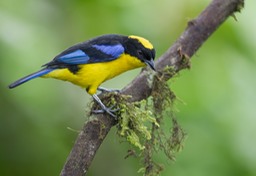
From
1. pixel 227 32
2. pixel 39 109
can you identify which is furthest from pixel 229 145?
pixel 39 109

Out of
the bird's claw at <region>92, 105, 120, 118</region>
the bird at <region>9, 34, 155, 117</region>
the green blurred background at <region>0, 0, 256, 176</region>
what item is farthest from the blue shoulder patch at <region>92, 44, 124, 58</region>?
the green blurred background at <region>0, 0, 256, 176</region>

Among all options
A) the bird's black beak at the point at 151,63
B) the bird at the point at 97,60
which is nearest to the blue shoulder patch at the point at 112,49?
the bird at the point at 97,60

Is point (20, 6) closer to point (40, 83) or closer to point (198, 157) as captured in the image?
point (40, 83)

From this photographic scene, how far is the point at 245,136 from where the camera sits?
14.4ft

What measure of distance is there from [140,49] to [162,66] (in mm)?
246

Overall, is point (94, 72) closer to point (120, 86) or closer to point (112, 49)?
point (112, 49)

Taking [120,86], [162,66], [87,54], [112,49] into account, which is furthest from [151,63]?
[120,86]

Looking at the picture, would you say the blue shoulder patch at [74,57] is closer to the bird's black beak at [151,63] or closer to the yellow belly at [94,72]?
the yellow belly at [94,72]

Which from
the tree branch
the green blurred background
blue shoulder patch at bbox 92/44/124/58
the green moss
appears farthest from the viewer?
the green blurred background

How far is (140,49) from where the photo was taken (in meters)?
3.78

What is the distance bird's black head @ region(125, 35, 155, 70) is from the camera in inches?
147

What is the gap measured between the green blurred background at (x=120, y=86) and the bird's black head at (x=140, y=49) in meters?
0.85

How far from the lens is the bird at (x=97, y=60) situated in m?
3.65

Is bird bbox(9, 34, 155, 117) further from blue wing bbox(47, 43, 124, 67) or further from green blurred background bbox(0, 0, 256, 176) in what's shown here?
green blurred background bbox(0, 0, 256, 176)
